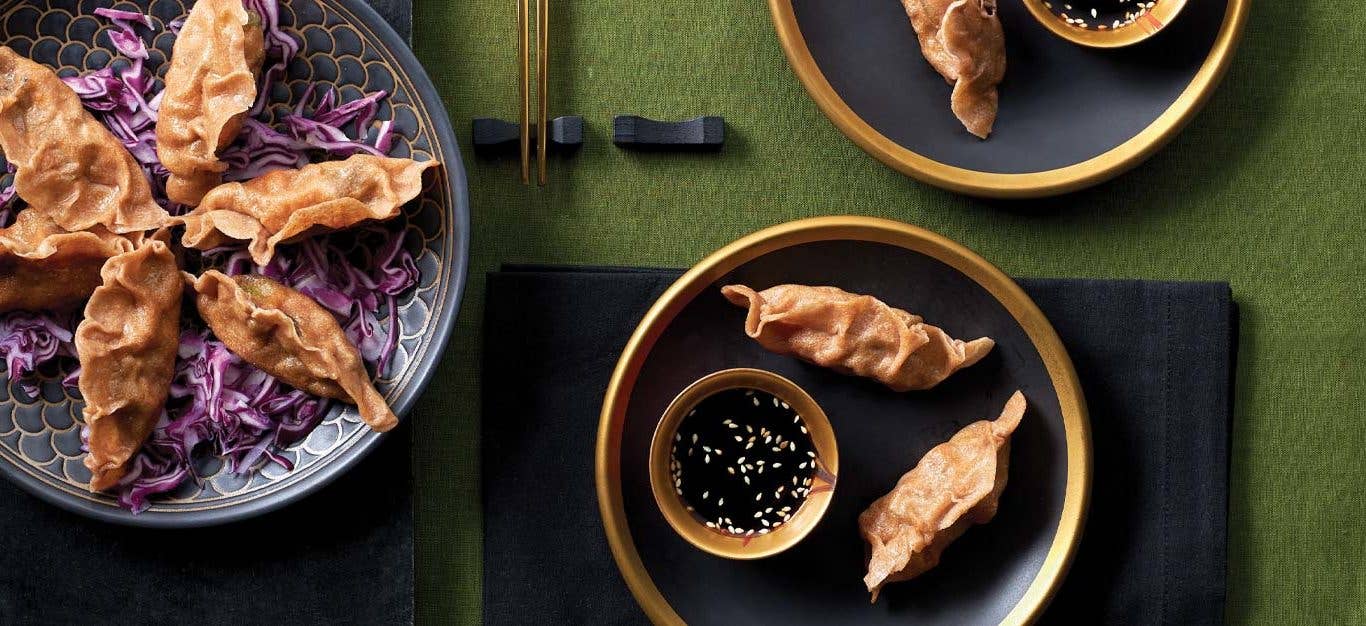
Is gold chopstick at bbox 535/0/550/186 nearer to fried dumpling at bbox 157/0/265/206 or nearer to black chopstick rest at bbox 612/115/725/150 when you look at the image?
black chopstick rest at bbox 612/115/725/150

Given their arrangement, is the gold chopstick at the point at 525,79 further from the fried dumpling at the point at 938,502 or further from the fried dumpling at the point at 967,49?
the fried dumpling at the point at 938,502

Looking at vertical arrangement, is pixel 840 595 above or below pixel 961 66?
below

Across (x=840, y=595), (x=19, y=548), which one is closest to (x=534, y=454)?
(x=840, y=595)

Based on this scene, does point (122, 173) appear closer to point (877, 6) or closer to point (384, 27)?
point (384, 27)

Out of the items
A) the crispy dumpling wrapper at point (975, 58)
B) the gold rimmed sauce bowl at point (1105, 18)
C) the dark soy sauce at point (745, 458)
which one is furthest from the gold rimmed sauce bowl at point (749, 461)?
the gold rimmed sauce bowl at point (1105, 18)

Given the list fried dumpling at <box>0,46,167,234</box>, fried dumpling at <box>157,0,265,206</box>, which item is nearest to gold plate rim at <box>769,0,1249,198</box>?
fried dumpling at <box>157,0,265,206</box>

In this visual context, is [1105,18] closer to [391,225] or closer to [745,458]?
[745,458]
